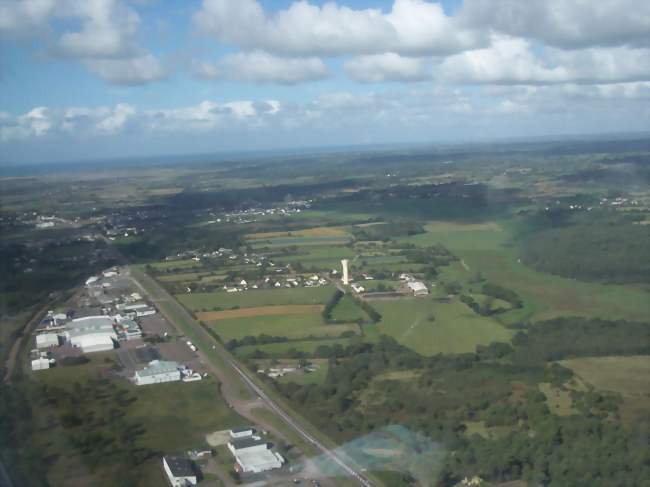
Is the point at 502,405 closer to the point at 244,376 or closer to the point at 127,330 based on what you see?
the point at 244,376

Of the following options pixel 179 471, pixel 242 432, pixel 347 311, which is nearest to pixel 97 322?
pixel 347 311

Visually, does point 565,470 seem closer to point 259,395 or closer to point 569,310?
point 259,395

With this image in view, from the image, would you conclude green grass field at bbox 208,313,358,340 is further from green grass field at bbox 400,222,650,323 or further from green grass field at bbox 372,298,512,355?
green grass field at bbox 400,222,650,323

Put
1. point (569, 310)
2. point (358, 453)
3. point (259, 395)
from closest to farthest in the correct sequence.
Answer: point (358, 453) → point (259, 395) → point (569, 310)

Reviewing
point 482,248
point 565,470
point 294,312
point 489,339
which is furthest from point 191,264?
point 565,470

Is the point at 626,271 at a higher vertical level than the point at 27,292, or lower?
lower

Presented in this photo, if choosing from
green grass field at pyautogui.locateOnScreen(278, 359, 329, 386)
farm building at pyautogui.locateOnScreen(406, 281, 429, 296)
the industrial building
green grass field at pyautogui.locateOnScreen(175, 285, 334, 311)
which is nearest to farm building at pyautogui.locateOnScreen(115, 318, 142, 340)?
green grass field at pyautogui.locateOnScreen(175, 285, 334, 311)
